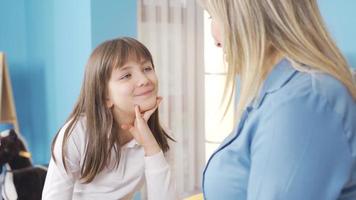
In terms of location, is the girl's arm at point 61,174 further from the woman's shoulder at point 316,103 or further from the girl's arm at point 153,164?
the woman's shoulder at point 316,103

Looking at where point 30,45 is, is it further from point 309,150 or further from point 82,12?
point 309,150

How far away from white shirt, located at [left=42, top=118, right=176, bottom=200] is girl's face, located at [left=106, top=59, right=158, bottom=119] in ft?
0.43

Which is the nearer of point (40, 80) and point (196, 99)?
point (40, 80)

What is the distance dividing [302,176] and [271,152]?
0.05m

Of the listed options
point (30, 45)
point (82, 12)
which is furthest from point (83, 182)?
point (30, 45)

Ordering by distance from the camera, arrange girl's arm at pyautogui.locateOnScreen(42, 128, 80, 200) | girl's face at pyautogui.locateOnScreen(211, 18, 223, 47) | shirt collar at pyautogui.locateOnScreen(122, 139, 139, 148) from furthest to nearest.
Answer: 1. shirt collar at pyautogui.locateOnScreen(122, 139, 139, 148)
2. girl's arm at pyautogui.locateOnScreen(42, 128, 80, 200)
3. girl's face at pyautogui.locateOnScreen(211, 18, 223, 47)

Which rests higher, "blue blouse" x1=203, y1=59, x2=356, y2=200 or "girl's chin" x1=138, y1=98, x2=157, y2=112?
"blue blouse" x1=203, y1=59, x2=356, y2=200

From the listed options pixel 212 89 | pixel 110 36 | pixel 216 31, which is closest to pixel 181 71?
pixel 212 89

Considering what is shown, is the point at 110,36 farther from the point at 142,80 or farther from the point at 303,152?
the point at 303,152

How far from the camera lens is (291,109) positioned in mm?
594

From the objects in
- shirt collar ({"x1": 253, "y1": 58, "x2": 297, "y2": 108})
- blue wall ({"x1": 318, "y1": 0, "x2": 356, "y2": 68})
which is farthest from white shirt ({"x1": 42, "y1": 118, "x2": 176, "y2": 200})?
blue wall ({"x1": 318, "y1": 0, "x2": 356, "y2": 68})

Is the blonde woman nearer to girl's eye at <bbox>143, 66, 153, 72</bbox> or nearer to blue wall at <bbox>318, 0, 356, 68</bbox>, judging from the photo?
girl's eye at <bbox>143, 66, 153, 72</bbox>

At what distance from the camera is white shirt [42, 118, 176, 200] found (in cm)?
121

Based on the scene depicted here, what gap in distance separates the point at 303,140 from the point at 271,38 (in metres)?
0.18
